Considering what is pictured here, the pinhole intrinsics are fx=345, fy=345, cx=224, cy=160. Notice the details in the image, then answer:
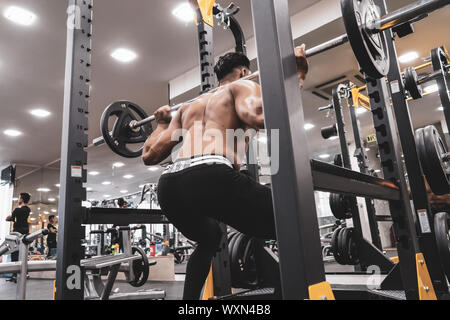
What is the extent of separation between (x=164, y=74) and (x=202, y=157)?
4164mm

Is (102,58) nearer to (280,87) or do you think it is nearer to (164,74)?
(164,74)

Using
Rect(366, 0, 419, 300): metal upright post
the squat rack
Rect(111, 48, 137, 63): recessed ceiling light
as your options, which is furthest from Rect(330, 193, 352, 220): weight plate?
Rect(111, 48, 137, 63): recessed ceiling light

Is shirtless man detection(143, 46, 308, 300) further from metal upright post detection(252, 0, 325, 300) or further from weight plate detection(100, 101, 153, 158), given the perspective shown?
weight plate detection(100, 101, 153, 158)

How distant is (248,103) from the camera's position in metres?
1.31

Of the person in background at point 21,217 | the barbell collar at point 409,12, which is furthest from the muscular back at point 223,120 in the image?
the person in background at point 21,217

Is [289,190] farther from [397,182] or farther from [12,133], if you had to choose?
[12,133]

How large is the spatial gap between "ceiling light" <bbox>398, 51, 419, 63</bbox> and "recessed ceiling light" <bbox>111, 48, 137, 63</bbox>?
3.81 meters

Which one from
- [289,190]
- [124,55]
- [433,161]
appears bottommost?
[289,190]

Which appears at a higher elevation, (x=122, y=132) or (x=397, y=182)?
(x=122, y=132)

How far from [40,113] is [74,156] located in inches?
215

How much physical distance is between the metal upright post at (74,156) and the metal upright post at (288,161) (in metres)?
1.07

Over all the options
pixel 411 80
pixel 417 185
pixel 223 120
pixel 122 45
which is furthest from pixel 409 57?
pixel 223 120

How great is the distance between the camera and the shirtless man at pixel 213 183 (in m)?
1.26

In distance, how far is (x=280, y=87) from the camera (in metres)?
0.92
